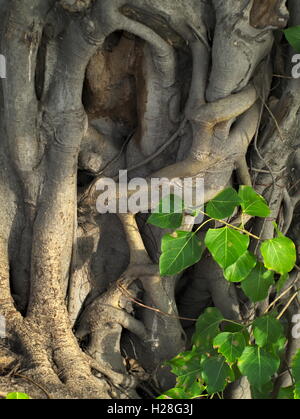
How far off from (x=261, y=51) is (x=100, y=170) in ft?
2.37

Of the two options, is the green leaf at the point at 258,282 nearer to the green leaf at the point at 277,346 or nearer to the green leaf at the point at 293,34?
A: the green leaf at the point at 277,346

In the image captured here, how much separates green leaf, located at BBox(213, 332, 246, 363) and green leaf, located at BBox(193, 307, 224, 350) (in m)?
0.11

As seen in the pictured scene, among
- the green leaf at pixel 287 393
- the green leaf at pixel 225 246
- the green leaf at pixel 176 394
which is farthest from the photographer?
the green leaf at pixel 287 393

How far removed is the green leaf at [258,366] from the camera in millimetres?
1643

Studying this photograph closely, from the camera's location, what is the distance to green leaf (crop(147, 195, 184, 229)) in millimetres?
1613

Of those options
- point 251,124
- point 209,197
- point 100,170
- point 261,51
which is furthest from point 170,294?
point 261,51

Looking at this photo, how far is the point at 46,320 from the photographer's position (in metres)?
1.92

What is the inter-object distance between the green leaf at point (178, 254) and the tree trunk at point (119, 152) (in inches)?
11.9

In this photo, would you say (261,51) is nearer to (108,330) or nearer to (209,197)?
(209,197)

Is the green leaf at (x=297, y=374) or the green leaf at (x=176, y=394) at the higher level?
the green leaf at (x=297, y=374)

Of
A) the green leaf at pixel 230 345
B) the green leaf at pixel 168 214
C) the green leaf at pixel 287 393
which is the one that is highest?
the green leaf at pixel 168 214

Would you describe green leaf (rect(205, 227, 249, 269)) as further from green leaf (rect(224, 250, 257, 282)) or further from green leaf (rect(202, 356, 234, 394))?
green leaf (rect(202, 356, 234, 394))

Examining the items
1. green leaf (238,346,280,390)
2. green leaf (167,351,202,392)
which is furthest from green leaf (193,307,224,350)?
green leaf (238,346,280,390)

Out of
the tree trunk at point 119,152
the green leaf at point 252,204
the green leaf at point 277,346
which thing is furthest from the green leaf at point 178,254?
the green leaf at point 277,346
